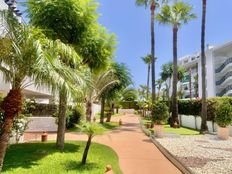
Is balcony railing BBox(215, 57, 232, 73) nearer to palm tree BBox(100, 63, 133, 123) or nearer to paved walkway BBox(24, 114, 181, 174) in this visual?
palm tree BBox(100, 63, 133, 123)

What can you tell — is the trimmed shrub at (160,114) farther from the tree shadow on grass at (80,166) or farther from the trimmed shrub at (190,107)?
the tree shadow on grass at (80,166)

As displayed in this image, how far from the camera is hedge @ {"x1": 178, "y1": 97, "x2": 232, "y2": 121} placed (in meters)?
24.1

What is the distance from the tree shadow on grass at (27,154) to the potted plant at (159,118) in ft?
22.1

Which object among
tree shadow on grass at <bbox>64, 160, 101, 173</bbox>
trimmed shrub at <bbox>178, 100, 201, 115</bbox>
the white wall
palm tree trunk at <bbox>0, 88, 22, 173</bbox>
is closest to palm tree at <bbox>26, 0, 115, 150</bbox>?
tree shadow on grass at <bbox>64, 160, 101, 173</bbox>

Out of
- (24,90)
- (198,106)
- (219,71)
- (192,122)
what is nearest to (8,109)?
(24,90)

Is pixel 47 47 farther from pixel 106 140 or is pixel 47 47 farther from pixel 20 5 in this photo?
pixel 106 140

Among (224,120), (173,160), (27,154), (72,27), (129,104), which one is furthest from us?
(129,104)

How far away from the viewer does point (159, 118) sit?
20250mm

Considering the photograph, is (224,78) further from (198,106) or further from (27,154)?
(27,154)

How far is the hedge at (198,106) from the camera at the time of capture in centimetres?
2406

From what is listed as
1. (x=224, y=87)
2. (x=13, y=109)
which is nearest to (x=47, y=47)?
(x=13, y=109)

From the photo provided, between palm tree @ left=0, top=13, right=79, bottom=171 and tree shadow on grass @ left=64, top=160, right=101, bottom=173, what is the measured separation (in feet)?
9.46

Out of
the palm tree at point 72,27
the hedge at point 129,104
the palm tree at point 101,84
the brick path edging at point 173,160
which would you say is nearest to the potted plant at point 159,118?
the brick path edging at point 173,160

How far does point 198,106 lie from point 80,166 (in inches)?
798
